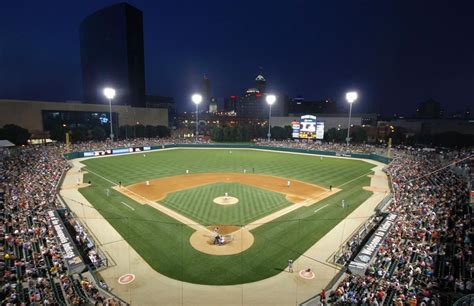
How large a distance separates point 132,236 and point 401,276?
55.5 ft

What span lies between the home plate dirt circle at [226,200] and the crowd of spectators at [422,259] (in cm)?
1383

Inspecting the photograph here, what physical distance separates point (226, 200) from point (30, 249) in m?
15.9

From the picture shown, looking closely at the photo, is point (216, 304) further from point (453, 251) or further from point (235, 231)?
point (453, 251)

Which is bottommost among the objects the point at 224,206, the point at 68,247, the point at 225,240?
the point at 225,240

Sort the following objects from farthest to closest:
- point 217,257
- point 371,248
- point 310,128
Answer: point 310,128, point 217,257, point 371,248

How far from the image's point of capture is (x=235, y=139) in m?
89.0

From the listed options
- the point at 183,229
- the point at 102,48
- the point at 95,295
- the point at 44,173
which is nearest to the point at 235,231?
the point at 183,229

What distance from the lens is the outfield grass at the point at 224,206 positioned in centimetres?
2238

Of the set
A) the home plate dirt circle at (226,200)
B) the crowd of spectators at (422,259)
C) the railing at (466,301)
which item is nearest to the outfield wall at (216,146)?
the crowd of spectators at (422,259)

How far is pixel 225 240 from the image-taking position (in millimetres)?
18328

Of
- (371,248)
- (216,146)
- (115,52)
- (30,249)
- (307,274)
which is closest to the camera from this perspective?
(307,274)

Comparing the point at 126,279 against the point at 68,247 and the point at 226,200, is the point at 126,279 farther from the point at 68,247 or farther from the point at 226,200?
the point at 226,200

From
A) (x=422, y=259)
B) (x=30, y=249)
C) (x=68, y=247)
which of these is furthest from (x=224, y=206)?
(x=422, y=259)

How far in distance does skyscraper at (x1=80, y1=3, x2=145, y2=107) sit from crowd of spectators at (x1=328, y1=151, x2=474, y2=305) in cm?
13527
